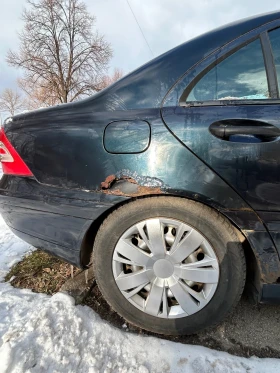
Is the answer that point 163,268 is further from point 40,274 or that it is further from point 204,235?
point 40,274

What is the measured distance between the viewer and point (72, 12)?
20828 millimetres

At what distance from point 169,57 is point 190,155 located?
61 cm

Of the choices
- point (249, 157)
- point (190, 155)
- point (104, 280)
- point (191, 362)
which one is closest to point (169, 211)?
point (190, 155)

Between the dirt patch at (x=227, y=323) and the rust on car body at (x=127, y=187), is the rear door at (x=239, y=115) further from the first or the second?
the dirt patch at (x=227, y=323)

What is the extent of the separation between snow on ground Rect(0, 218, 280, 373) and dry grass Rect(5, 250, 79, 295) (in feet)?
1.20

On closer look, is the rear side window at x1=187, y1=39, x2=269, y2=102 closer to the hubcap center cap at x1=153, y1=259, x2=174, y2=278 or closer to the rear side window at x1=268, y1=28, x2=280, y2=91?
the rear side window at x1=268, y1=28, x2=280, y2=91

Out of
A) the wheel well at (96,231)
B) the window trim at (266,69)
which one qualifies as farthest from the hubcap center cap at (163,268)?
the window trim at (266,69)

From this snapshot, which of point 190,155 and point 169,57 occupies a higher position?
point 169,57

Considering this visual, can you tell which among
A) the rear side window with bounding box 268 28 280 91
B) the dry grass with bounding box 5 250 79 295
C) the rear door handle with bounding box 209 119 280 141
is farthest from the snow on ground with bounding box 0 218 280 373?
the rear side window with bounding box 268 28 280 91

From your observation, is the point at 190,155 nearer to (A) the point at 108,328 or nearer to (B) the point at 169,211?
(B) the point at 169,211

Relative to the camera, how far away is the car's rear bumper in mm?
1552

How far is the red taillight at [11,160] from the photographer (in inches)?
65.7

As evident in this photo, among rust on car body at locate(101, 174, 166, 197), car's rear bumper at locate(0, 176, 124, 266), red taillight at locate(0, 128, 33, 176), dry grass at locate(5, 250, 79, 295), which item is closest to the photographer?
rust on car body at locate(101, 174, 166, 197)

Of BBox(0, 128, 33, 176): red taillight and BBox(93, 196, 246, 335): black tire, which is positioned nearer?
BBox(93, 196, 246, 335): black tire
